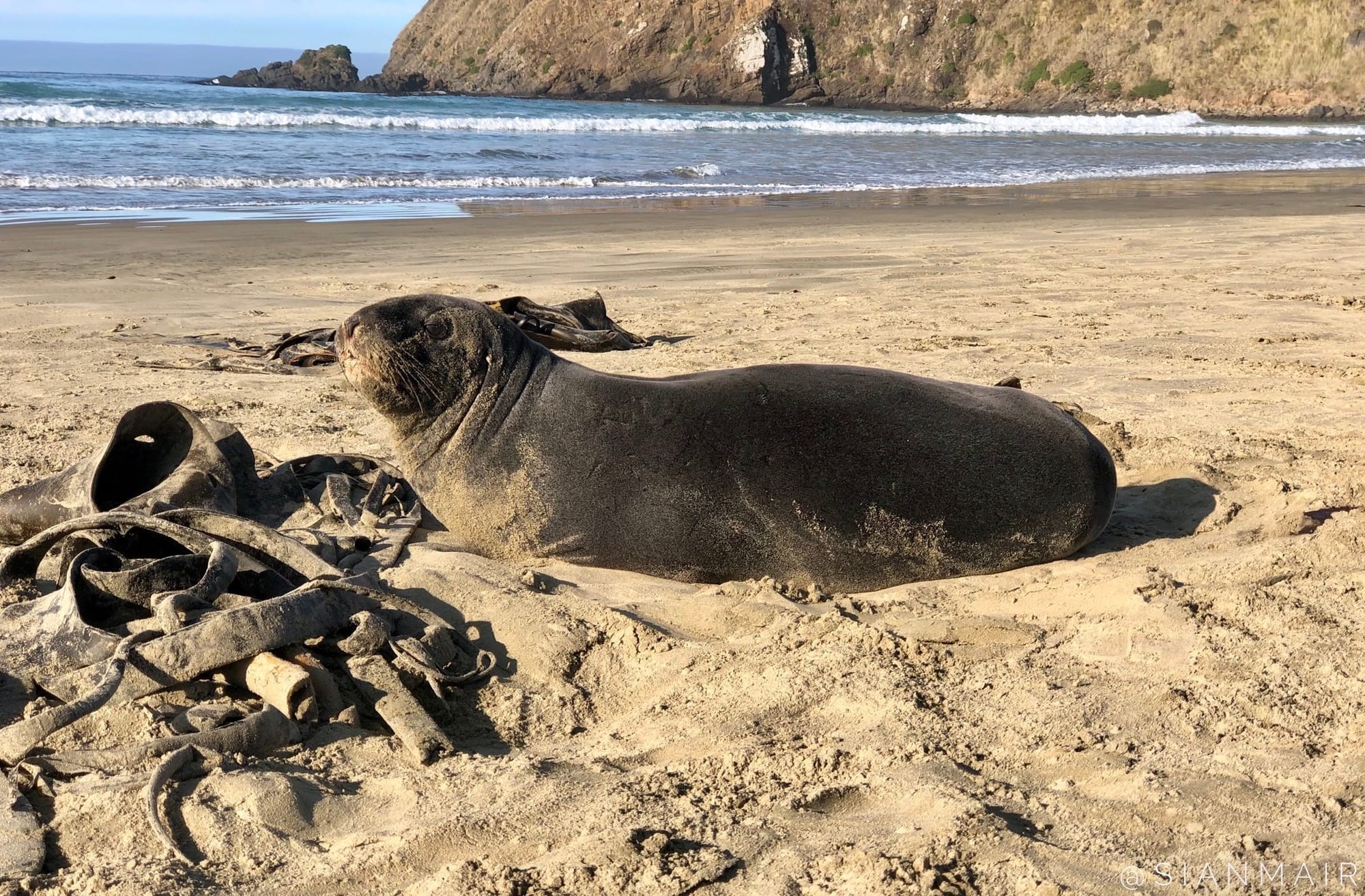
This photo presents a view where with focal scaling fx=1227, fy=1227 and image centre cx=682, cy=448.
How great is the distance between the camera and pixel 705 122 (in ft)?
128

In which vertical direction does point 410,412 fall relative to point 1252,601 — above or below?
above

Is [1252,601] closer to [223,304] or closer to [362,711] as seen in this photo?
[362,711]

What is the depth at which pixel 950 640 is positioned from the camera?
3686 mm

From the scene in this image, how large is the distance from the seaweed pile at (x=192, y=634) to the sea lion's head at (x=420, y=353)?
467 millimetres

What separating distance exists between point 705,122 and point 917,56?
25905 mm

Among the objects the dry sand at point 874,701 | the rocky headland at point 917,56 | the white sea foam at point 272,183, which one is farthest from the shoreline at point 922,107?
the dry sand at point 874,701

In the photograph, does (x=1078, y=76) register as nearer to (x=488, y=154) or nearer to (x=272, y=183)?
(x=488, y=154)

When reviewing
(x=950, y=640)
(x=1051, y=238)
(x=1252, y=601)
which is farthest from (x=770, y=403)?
(x=1051, y=238)

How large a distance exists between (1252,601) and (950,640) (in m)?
1.00

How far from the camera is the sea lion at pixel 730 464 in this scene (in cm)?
415

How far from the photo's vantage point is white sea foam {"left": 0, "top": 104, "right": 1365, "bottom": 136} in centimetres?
2933

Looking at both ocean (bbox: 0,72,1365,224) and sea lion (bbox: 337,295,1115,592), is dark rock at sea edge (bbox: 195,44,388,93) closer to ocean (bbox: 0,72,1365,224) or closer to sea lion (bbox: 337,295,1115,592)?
ocean (bbox: 0,72,1365,224)

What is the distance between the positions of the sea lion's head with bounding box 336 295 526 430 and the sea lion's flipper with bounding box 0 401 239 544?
0.61 m

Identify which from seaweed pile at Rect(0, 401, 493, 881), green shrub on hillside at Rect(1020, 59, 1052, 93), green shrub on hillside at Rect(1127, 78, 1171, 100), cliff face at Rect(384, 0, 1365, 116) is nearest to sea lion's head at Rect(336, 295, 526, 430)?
seaweed pile at Rect(0, 401, 493, 881)
